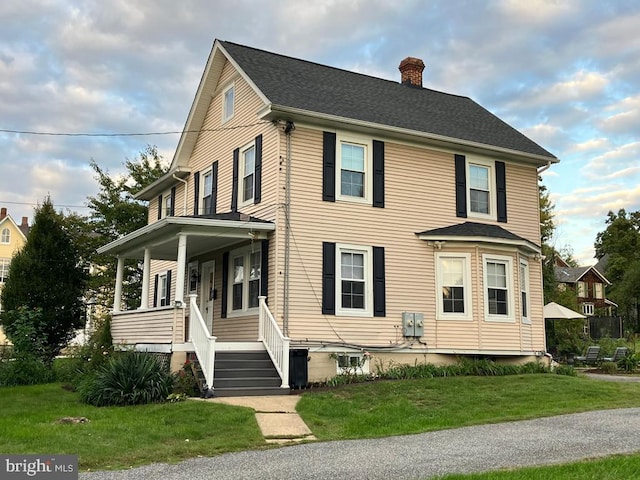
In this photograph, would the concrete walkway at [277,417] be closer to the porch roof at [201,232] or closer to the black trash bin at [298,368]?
the black trash bin at [298,368]

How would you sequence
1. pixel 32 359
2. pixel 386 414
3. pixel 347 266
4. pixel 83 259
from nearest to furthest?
pixel 386 414 → pixel 347 266 → pixel 32 359 → pixel 83 259

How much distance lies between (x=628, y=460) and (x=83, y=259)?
23.7 m

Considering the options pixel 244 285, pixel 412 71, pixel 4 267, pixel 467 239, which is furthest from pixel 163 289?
pixel 4 267

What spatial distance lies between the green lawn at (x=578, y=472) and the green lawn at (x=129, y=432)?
3.28 metres

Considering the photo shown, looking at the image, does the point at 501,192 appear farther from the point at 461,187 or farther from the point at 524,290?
the point at 524,290

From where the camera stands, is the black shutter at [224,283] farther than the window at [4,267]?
No

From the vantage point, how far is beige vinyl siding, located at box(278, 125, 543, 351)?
48.1 feet

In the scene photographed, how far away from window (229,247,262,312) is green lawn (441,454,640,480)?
9.33 m

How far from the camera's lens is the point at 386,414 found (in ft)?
34.4

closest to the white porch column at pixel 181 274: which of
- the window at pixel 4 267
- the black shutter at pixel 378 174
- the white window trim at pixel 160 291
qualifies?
the black shutter at pixel 378 174

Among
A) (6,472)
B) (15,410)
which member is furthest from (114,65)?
(6,472)

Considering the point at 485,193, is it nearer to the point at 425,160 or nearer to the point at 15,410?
the point at 425,160

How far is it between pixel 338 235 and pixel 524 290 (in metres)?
5.59

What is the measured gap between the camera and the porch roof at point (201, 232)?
13906 millimetres
